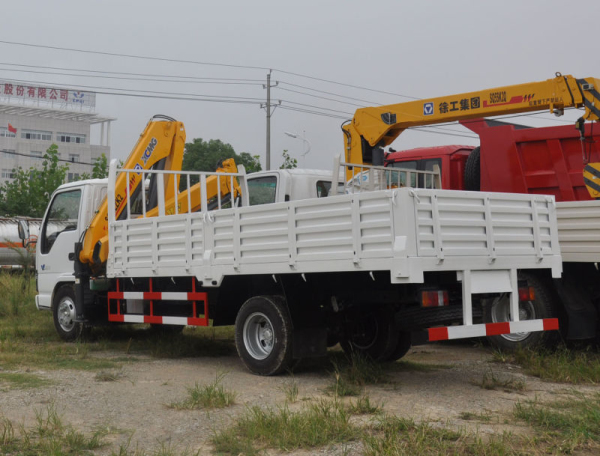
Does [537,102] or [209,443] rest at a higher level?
[537,102]

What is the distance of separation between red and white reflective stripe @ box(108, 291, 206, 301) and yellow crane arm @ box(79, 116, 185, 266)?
683 millimetres

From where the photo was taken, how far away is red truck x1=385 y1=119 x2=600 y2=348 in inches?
351

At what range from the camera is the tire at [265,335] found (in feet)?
26.6

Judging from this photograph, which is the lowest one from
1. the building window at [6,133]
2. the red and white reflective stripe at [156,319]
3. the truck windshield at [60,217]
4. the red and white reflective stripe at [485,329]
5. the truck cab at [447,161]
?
the red and white reflective stripe at [485,329]

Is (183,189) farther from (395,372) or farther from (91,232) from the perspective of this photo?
(395,372)

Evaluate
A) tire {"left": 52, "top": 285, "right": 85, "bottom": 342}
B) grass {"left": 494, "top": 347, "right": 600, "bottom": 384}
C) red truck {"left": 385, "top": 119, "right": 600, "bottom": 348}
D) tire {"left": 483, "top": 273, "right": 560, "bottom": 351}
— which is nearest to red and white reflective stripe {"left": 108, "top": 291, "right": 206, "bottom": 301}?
tire {"left": 52, "top": 285, "right": 85, "bottom": 342}

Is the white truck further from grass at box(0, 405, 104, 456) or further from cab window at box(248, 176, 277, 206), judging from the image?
grass at box(0, 405, 104, 456)

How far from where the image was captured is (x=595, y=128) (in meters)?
9.97

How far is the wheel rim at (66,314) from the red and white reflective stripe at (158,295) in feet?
3.33

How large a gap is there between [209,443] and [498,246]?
Answer: 11.3 ft

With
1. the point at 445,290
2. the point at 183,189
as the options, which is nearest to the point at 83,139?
the point at 183,189

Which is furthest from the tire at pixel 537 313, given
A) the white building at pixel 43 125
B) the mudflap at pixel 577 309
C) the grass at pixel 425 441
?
the white building at pixel 43 125

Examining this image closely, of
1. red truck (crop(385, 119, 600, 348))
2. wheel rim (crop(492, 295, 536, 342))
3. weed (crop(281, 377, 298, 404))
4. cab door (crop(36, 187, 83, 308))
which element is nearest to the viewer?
weed (crop(281, 377, 298, 404))

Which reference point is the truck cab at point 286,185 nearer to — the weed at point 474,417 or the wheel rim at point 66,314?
the wheel rim at point 66,314
